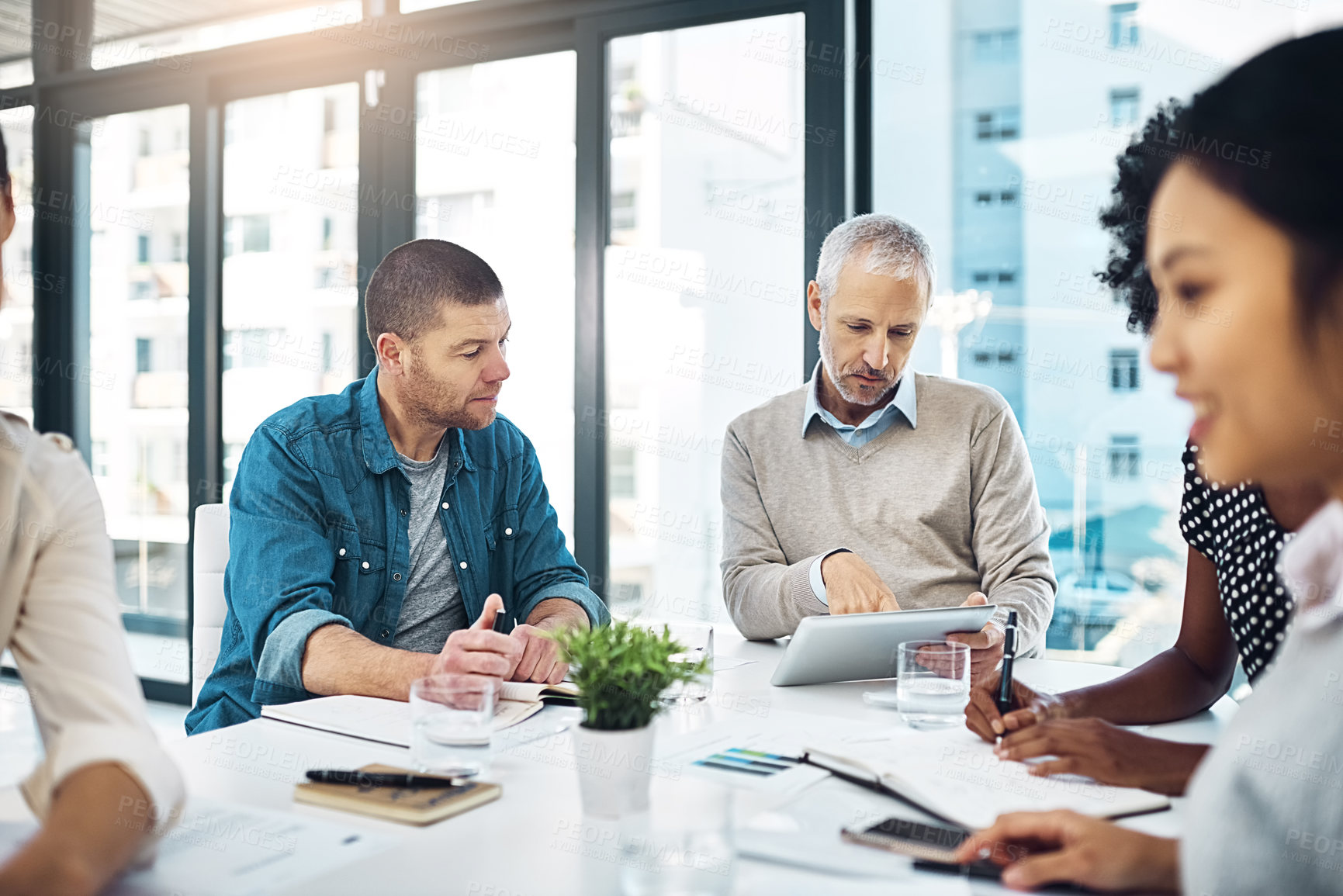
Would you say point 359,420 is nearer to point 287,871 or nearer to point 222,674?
point 222,674

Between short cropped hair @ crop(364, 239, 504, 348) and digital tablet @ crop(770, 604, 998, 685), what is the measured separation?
906 mm

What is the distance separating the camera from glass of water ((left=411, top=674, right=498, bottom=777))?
1197 mm

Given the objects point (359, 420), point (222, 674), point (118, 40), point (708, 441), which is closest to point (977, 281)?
point (708, 441)

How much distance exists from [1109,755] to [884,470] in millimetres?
1180

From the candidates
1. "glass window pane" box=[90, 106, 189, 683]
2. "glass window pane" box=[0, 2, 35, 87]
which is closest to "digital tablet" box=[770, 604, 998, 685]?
"glass window pane" box=[90, 106, 189, 683]

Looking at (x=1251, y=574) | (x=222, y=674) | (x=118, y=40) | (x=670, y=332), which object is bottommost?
(x=222, y=674)

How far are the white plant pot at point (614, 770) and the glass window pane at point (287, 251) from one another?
3.04 m

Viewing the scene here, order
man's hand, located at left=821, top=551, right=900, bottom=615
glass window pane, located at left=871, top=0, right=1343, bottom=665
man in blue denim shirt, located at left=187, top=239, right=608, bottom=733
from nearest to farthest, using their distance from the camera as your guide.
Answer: man in blue denim shirt, located at left=187, top=239, right=608, bottom=733
man's hand, located at left=821, top=551, right=900, bottom=615
glass window pane, located at left=871, top=0, right=1343, bottom=665

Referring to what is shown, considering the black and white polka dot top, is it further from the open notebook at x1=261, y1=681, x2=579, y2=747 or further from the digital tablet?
the open notebook at x1=261, y1=681, x2=579, y2=747

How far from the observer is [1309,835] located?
0.73 meters

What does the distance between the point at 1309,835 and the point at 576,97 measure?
3105 millimetres

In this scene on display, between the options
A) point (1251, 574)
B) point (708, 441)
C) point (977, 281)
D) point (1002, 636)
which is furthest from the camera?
point (708, 441)

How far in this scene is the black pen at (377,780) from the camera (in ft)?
3.57

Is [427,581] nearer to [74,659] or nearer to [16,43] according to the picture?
[74,659]
